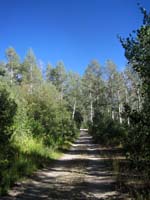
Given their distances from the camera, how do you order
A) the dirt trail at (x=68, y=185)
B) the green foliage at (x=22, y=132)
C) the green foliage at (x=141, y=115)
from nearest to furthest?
the green foliage at (x=141, y=115) < the dirt trail at (x=68, y=185) < the green foliage at (x=22, y=132)

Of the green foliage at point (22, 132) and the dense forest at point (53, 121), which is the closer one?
the dense forest at point (53, 121)

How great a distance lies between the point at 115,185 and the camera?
37.2ft

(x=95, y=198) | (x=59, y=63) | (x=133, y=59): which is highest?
(x=59, y=63)

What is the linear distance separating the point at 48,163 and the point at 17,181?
6.48m

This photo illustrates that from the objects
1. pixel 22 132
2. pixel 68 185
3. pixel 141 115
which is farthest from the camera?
pixel 22 132

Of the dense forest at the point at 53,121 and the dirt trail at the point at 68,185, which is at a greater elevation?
the dense forest at the point at 53,121

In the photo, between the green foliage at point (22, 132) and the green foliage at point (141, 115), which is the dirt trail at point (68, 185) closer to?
the green foliage at point (22, 132)

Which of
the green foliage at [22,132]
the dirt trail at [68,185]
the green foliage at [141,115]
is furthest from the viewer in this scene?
the green foliage at [22,132]

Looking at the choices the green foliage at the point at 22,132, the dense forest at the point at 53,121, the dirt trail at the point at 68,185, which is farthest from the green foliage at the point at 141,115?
the green foliage at the point at 22,132

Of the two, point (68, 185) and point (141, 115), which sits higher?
point (141, 115)

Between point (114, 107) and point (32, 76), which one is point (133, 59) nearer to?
point (114, 107)

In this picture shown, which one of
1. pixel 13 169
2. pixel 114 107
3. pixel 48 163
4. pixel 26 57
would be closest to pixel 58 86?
Result: pixel 26 57

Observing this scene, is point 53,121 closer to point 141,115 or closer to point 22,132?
point 22,132

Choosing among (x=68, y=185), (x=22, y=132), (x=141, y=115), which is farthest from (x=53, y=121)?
(x=141, y=115)
